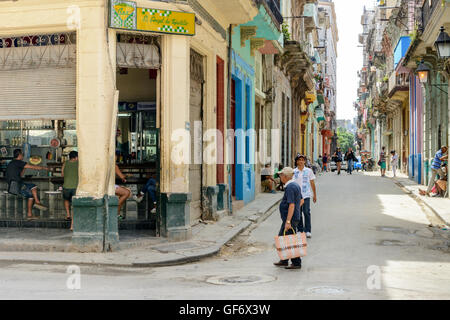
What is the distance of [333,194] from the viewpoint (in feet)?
66.8

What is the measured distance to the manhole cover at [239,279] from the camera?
23.0 feet

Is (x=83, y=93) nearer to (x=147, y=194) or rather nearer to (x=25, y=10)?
(x=25, y=10)

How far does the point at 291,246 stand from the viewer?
25.8 ft

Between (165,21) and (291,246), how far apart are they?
4558mm

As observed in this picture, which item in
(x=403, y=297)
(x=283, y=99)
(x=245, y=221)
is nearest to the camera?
(x=403, y=297)

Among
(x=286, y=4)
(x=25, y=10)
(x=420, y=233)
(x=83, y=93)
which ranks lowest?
(x=420, y=233)

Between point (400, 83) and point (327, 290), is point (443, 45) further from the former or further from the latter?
point (400, 83)

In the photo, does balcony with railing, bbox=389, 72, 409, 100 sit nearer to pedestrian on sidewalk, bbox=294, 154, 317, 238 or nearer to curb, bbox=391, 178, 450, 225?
curb, bbox=391, 178, 450, 225

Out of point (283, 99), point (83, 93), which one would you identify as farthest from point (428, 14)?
point (83, 93)

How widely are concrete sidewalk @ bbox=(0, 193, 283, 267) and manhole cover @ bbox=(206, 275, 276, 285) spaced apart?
142 centimetres

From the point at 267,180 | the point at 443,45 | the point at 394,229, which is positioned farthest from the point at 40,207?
the point at 267,180

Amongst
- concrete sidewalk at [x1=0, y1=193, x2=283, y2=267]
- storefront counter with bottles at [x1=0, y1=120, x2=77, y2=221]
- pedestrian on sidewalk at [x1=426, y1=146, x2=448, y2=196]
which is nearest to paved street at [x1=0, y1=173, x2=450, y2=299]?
concrete sidewalk at [x1=0, y1=193, x2=283, y2=267]

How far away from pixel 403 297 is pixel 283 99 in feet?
70.6

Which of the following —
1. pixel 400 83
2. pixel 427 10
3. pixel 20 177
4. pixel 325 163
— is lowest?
pixel 325 163
